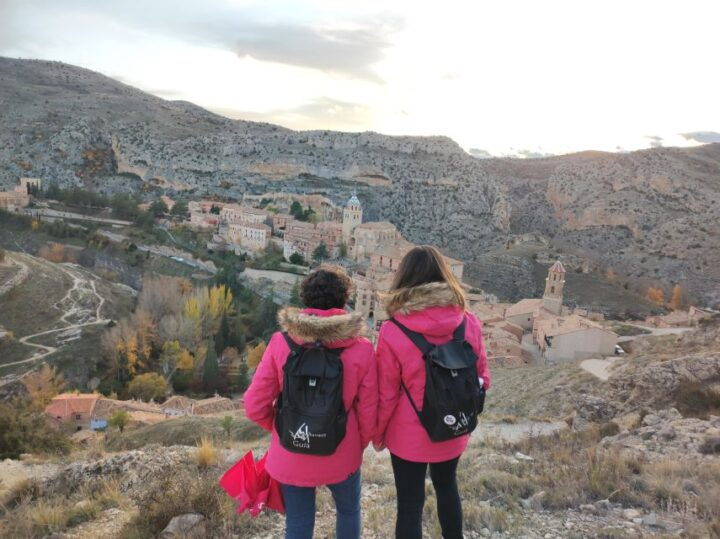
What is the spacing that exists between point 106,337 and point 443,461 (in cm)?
2442

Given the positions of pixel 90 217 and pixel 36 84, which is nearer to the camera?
pixel 90 217

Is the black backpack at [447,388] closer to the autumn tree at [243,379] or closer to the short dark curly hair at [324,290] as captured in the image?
the short dark curly hair at [324,290]

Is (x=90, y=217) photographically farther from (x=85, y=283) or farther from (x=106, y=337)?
(x=106, y=337)

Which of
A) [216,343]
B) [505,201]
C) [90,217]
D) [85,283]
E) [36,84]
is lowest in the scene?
[216,343]

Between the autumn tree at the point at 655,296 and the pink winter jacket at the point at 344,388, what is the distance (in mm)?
42973

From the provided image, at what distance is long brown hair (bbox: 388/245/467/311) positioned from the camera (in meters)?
2.54

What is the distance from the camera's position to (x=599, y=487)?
391 centimetres

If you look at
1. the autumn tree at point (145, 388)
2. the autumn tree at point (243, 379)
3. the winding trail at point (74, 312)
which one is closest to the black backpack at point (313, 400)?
the autumn tree at point (145, 388)

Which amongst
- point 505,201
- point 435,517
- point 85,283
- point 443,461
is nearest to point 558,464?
point 435,517

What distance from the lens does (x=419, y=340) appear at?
2428 mm

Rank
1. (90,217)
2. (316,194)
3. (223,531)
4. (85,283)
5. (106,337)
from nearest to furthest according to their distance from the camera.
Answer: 1. (223,531)
2. (106,337)
3. (85,283)
4. (90,217)
5. (316,194)

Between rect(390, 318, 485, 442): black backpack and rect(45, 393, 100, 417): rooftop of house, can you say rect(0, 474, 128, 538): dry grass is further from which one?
rect(45, 393, 100, 417): rooftop of house

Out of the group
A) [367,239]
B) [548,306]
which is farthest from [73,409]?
Result: [367,239]

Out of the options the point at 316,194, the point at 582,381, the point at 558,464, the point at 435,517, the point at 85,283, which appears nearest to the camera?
the point at 435,517
